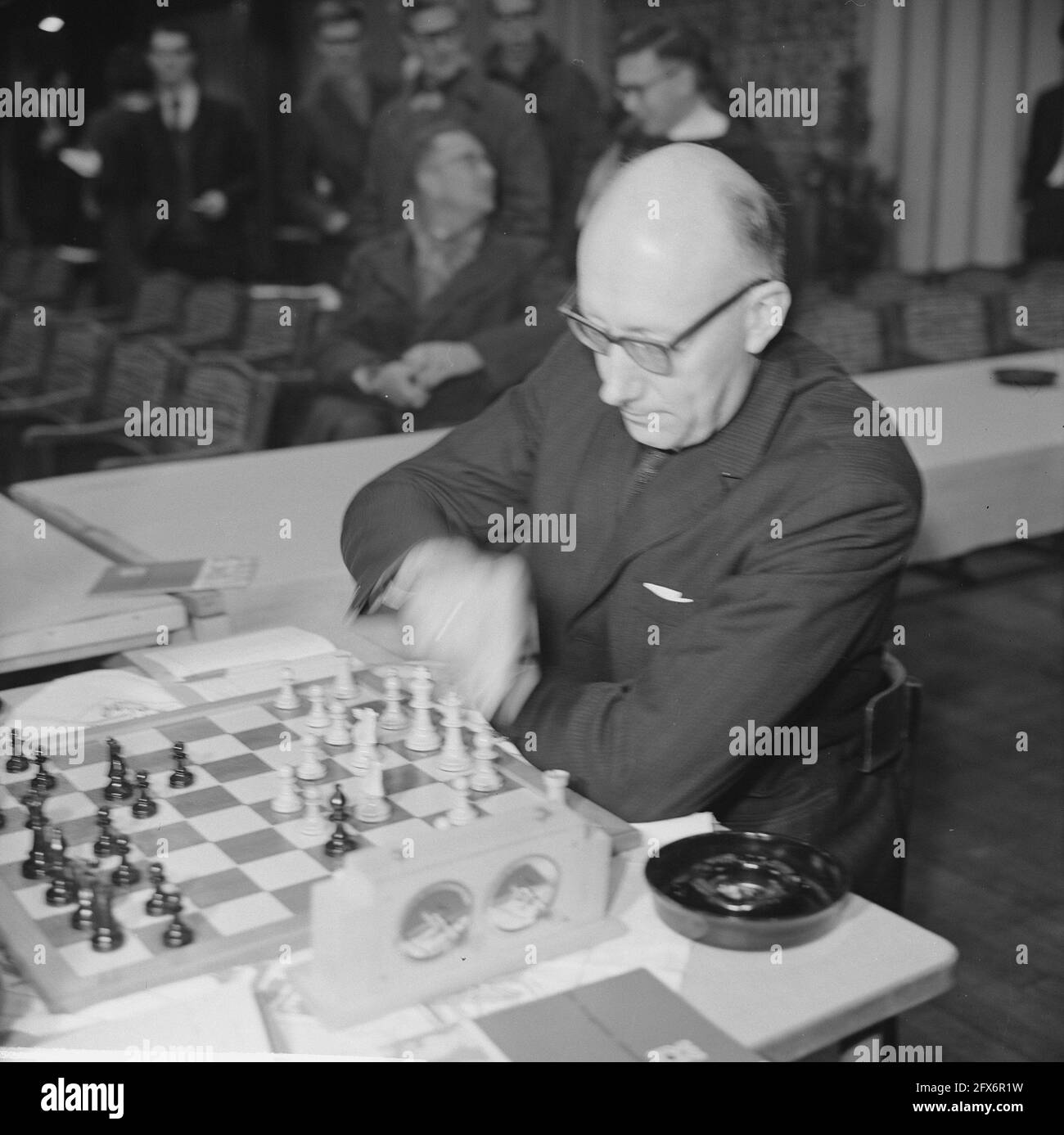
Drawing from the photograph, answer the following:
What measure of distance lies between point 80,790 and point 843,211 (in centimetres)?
782

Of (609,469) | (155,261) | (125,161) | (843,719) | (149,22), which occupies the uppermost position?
(149,22)

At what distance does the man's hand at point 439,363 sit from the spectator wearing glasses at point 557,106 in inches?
78.2

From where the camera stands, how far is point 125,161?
23.9ft

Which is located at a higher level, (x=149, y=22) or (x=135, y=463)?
(x=149, y=22)

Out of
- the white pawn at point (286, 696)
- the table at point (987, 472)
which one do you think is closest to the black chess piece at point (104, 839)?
the white pawn at point (286, 696)

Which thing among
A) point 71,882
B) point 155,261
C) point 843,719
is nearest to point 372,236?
point 155,261

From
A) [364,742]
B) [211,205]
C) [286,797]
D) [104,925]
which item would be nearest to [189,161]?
[211,205]

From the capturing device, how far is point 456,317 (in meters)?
4.94

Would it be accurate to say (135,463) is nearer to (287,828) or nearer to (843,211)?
(287,828)

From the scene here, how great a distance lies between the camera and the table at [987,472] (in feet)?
10.7

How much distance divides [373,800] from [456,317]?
3.60 metres

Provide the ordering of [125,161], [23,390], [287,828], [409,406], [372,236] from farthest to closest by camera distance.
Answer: [125,161]
[372,236]
[23,390]
[409,406]
[287,828]

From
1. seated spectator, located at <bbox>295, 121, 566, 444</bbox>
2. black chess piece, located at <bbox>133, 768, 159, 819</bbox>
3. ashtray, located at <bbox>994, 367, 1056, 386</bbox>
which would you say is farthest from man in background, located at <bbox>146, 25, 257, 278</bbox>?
black chess piece, located at <bbox>133, 768, 159, 819</bbox>

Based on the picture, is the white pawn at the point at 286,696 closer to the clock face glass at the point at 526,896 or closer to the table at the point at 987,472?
the clock face glass at the point at 526,896
